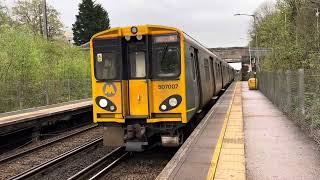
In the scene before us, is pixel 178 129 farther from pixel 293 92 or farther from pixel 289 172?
pixel 293 92

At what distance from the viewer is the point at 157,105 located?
34.1 feet

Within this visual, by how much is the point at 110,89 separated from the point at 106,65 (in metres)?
0.59

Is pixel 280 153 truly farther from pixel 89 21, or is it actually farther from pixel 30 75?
pixel 89 21

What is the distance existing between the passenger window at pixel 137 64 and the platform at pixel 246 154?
1943mm

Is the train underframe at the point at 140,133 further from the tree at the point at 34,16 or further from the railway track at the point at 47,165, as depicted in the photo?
the tree at the point at 34,16

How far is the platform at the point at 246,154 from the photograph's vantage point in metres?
7.07

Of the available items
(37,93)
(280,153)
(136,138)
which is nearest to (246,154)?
(280,153)

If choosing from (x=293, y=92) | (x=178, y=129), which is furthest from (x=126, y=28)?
(x=293, y=92)

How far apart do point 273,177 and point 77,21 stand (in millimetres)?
64920

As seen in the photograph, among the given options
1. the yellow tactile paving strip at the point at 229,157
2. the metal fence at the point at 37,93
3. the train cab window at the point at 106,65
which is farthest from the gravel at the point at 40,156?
the metal fence at the point at 37,93

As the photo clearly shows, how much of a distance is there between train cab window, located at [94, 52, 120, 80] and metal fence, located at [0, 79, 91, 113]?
33.0ft

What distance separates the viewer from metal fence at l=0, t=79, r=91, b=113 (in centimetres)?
2012

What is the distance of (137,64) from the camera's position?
10688 millimetres

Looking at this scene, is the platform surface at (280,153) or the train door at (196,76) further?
the train door at (196,76)
